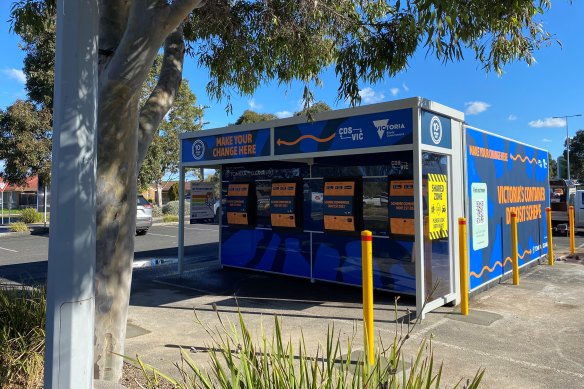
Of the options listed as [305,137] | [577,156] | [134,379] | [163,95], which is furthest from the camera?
[577,156]

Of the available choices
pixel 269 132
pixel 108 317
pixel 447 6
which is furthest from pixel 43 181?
pixel 447 6

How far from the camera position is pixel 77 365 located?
9.07 feet

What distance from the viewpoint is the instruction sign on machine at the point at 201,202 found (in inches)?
429

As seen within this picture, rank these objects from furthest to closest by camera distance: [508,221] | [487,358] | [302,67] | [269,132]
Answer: [508,221] → [269,132] → [302,67] → [487,358]

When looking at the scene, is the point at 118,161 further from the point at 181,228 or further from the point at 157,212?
the point at 157,212

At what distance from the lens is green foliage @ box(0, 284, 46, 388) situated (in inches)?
147

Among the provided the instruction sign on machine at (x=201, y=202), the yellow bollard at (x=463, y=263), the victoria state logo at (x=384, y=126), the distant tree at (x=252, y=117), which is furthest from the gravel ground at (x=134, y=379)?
the distant tree at (x=252, y=117)

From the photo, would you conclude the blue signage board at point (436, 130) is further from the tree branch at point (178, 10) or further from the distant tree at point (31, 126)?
the distant tree at point (31, 126)

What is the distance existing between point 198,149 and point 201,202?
4.65 ft

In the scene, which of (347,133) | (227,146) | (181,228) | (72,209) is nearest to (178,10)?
(72,209)

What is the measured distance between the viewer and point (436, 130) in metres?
7.06

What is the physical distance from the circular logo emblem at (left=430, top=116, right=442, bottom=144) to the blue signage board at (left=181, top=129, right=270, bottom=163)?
3121mm

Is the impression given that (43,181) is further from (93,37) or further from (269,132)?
(93,37)

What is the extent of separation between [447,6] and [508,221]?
748cm
